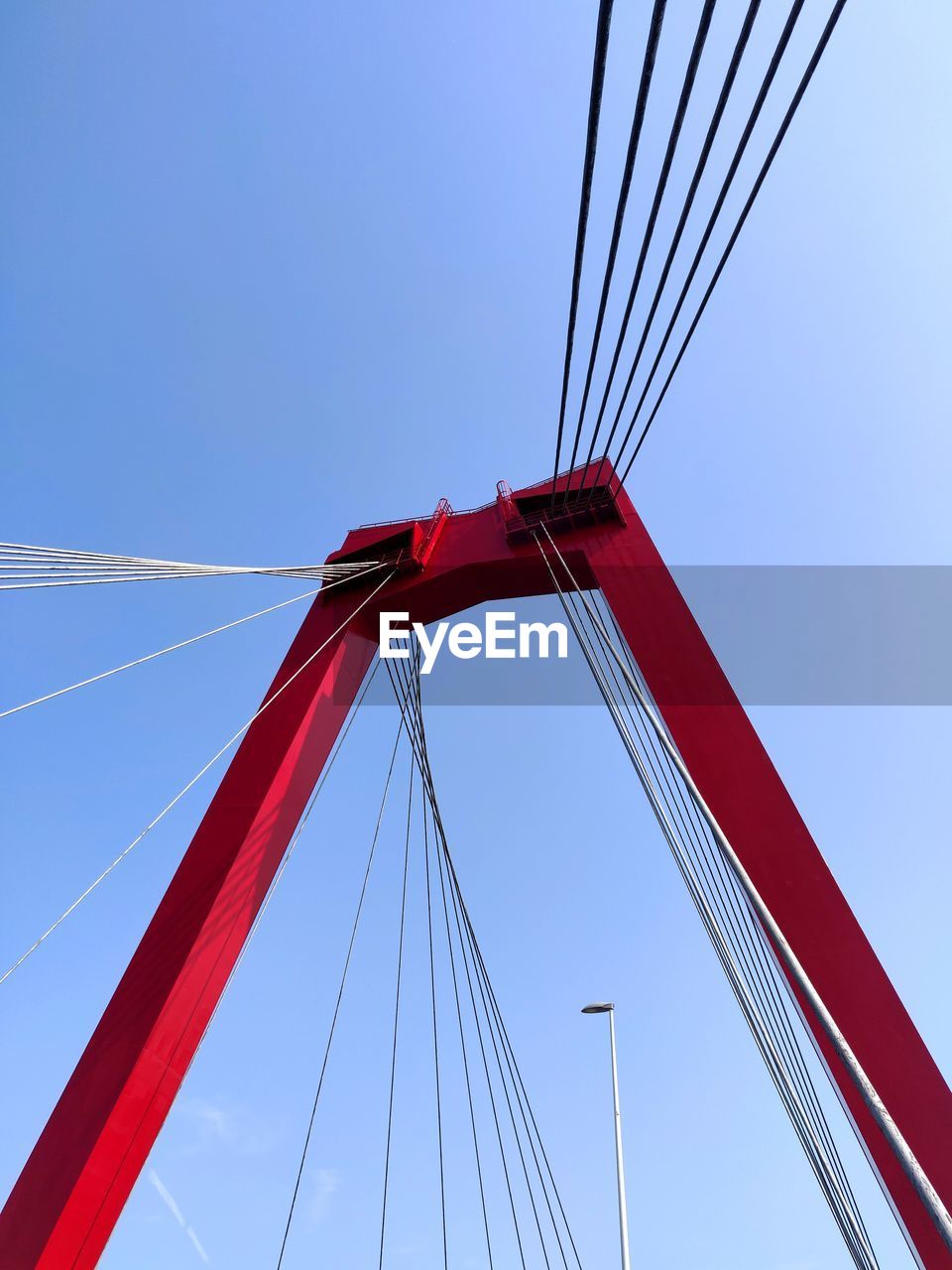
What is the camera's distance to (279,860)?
8.08m

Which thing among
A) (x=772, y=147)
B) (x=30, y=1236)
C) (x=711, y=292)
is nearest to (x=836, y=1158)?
(x=30, y=1236)

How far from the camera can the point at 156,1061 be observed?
249 inches

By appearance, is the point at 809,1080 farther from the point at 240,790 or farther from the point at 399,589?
the point at 399,589


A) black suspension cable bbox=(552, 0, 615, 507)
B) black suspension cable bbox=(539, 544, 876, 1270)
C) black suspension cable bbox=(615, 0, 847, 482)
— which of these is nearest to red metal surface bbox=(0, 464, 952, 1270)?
black suspension cable bbox=(539, 544, 876, 1270)

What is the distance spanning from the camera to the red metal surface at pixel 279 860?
5.46m

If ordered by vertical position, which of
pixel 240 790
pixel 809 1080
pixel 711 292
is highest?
pixel 711 292

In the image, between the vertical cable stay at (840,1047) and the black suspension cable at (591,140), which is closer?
the vertical cable stay at (840,1047)

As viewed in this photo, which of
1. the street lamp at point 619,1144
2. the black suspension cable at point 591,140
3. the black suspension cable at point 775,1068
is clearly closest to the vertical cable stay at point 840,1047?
the black suspension cable at point 775,1068

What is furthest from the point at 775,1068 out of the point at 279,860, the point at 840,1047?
the point at 279,860

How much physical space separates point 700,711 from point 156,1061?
5.25m

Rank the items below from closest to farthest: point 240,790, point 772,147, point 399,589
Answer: point 772,147, point 240,790, point 399,589

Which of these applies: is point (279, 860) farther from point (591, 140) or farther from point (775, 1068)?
point (591, 140)

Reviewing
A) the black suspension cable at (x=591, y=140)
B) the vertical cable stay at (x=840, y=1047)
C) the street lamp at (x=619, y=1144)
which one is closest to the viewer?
the vertical cable stay at (x=840, y=1047)

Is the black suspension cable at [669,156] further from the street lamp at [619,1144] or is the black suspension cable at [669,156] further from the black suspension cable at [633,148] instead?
the street lamp at [619,1144]
